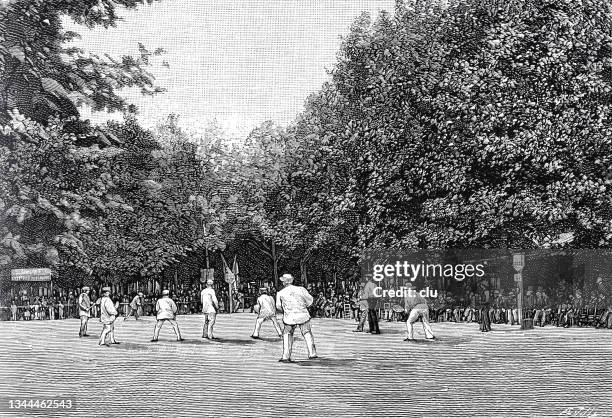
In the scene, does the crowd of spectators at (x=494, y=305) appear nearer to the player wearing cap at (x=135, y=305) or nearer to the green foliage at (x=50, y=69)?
the player wearing cap at (x=135, y=305)

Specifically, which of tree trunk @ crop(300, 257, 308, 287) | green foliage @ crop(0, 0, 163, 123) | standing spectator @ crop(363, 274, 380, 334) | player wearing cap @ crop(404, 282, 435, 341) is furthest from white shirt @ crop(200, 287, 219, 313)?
green foliage @ crop(0, 0, 163, 123)

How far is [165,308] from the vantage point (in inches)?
845

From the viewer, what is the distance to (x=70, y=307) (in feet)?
66.6

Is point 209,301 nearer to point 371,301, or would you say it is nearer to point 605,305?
point 371,301

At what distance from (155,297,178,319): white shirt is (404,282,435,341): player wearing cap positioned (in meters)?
5.74

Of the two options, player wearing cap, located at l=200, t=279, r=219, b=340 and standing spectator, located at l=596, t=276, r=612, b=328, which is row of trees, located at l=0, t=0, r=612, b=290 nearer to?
player wearing cap, located at l=200, t=279, r=219, b=340

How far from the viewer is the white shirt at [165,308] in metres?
21.3

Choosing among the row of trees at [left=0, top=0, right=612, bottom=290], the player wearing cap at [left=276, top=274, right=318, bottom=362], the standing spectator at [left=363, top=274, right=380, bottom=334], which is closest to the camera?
the player wearing cap at [left=276, top=274, right=318, bottom=362]

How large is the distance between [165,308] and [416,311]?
5.99 meters

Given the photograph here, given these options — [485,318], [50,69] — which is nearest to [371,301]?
[485,318]

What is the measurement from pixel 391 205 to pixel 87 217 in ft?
49.1

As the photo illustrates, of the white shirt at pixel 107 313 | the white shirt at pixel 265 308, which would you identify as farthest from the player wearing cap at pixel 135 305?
the white shirt at pixel 265 308

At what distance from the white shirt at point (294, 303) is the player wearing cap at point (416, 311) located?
5406 millimetres

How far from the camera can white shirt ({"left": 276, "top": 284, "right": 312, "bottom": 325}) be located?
659 inches
